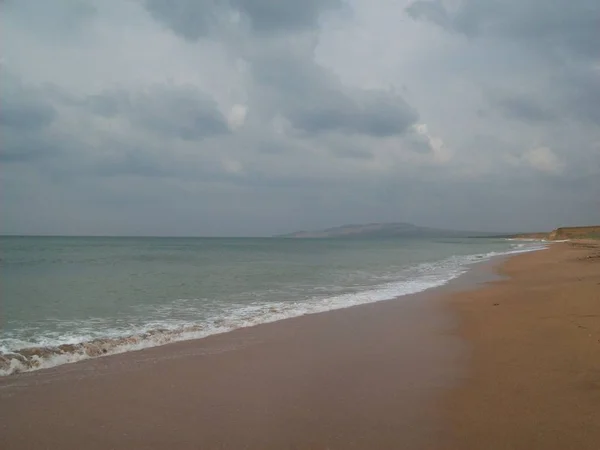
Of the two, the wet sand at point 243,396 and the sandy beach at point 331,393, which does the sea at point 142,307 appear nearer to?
the sandy beach at point 331,393

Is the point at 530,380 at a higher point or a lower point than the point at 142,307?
higher

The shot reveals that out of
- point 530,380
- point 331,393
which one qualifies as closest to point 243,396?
point 331,393

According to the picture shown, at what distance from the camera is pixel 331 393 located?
5613 mm

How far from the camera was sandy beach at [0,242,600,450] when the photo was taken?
14.4ft

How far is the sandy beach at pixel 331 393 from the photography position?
4.39 meters

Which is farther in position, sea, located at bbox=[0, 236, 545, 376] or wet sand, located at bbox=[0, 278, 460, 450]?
sea, located at bbox=[0, 236, 545, 376]

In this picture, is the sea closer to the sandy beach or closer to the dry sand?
the sandy beach

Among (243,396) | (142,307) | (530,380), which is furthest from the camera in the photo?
(142,307)

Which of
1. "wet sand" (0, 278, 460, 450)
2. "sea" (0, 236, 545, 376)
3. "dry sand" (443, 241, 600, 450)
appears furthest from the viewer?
"sea" (0, 236, 545, 376)

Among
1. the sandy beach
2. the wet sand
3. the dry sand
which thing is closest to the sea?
the sandy beach

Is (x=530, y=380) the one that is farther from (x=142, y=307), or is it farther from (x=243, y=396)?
(x=142, y=307)

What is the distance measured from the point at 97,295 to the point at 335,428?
14.0 m

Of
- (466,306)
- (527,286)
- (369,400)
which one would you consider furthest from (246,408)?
(527,286)

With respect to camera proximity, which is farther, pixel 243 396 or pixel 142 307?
pixel 142 307
